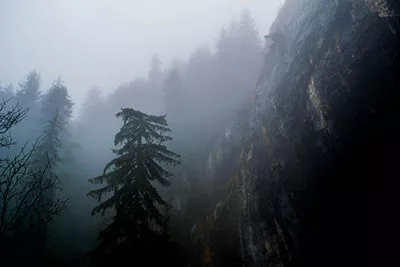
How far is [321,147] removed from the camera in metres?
11.1

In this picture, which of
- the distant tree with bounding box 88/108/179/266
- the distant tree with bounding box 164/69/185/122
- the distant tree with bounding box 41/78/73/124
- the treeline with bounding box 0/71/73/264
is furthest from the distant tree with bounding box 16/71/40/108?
the distant tree with bounding box 88/108/179/266

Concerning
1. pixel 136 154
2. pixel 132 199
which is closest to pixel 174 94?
pixel 136 154

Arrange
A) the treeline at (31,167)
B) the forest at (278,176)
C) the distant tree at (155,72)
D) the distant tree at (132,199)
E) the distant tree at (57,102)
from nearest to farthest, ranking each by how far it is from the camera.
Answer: the treeline at (31,167)
the forest at (278,176)
the distant tree at (132,199)
the distant tree at (57,102)
the distant tree at (155,72)

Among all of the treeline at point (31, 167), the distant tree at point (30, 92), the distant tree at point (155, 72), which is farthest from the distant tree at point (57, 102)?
the distant tree at point (155, 72)

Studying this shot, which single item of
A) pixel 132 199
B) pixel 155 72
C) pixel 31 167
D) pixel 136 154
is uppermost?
pixel 155 72

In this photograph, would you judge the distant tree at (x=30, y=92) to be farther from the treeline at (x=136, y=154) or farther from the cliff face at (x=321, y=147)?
the cliff face at (x=321, y=147)

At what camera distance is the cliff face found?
369 inches

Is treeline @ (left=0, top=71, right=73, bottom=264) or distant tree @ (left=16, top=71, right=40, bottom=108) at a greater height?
distant tree @ (left=16, top=71, right=40, bottom=108)

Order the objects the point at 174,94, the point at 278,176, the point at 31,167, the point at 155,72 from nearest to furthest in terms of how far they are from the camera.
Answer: the point at 278,176 < the point at 31,167 < the point at 174,94 < the point at 155,72

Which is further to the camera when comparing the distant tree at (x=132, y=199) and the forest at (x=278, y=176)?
the distant tree at (x=132, y=199)

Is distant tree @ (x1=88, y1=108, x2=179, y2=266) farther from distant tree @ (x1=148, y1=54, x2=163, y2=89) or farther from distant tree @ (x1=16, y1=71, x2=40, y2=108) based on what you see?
distant tree @ (x1=148, y1=54, x2=163, y2=89)

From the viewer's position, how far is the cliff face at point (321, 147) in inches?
369

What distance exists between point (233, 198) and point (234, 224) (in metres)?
1.97

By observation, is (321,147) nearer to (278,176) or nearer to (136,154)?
(278,176)
